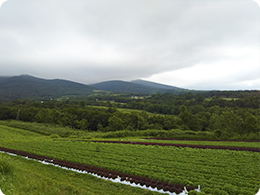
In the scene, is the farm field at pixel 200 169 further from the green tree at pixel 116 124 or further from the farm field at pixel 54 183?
the green tree at pixel 116 124

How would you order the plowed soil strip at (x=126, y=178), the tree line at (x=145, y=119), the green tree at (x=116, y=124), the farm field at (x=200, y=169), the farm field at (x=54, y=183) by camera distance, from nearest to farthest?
the farm field at (x=54, y=183) → the plowed soil strip at (x=126, y=178) → the farm field at (x=200, y=169) → the tree line at (x=145, y=119) → the green tree at (x=116, y=124)

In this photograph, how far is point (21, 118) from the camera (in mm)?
71125

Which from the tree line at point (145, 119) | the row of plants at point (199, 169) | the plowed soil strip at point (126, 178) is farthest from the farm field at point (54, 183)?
the tree line at point (145, 119)

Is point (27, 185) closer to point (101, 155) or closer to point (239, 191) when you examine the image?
point (101, 155)

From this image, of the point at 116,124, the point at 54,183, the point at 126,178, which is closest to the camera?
the point at 54,183

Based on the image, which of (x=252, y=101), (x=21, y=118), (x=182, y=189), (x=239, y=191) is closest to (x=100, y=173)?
(x=182, y=189)

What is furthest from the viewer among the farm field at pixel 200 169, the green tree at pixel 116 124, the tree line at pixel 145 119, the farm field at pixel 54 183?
the green tree at pixel 116 124

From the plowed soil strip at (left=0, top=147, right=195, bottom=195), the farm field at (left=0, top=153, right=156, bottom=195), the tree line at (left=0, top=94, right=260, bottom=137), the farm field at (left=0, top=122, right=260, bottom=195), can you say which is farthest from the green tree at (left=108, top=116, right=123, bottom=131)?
the farm field at (left=0, top=153, right=156, bottom=195)

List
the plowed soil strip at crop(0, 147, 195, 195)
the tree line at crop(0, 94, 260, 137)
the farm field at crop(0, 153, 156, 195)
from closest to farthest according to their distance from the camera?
the farm field at crop(0, 153, 156, 195) < the plowed soil strip at crop(0, 147, 195, 195) < the tree line at crop(0, 94, 260, 137)

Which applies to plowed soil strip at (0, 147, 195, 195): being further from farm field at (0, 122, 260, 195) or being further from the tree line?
the tree line

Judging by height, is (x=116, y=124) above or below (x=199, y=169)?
below

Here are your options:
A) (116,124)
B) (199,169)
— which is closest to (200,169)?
(199,169)

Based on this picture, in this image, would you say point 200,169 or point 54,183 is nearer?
point 54,183

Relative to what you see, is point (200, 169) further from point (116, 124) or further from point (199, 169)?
point (116, 124)
